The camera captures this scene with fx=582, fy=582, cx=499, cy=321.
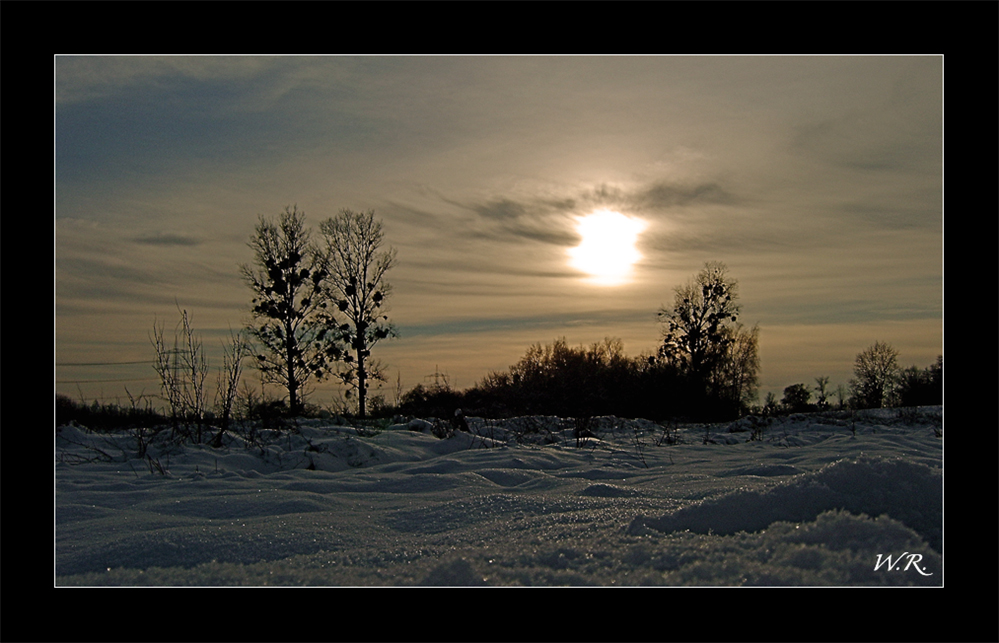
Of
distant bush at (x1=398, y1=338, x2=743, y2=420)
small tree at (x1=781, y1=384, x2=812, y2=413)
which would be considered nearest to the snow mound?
distant bush at (x1=398, y1=338, x2=743, y2=420)

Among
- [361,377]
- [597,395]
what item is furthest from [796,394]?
[361,377]

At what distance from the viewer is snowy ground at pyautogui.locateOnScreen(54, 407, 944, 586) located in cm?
193

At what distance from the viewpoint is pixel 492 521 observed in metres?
2.79

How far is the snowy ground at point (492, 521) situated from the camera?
6.34 ft

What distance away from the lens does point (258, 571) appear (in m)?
2.11

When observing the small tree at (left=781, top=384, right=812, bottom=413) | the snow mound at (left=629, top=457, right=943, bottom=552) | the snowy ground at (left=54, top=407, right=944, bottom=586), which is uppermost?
the snow mound at (left=629, top=457, right=943, bottom=552)

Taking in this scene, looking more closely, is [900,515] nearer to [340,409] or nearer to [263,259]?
[340,409]

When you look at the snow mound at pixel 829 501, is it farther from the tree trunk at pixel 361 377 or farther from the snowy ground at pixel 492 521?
the tree trunk at pixel 361 377

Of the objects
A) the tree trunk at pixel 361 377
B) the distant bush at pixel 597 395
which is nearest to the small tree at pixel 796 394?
the distant bush at pixel 597 395

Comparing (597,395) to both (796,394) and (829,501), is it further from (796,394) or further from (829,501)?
(829,501)

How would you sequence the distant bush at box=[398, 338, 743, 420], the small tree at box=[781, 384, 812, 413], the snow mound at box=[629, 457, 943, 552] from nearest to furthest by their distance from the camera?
1. the snow mound at box=[629, 457, 943, 552]
2. the distant bush at box=[398, 338, 743, 420]
3. the small tree at box=[781, 384, 812, 413]

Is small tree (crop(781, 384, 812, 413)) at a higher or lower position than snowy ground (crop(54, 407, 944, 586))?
lower

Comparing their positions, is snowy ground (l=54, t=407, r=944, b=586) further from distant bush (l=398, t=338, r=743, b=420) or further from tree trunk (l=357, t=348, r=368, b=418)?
tree trunk (l=357, t=348, r=368, b=418)
